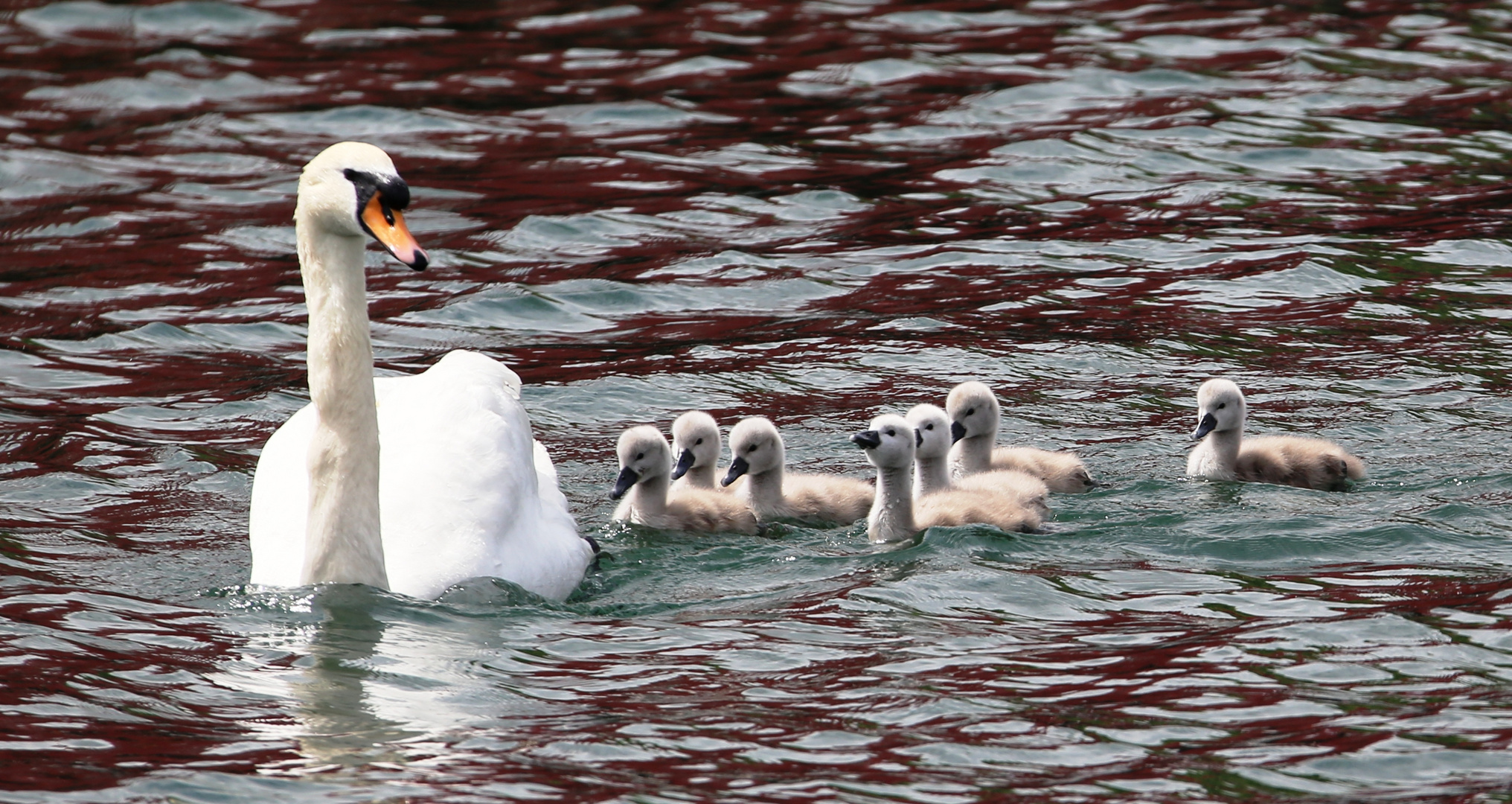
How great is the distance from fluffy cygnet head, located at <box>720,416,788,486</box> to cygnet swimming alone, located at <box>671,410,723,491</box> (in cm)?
25

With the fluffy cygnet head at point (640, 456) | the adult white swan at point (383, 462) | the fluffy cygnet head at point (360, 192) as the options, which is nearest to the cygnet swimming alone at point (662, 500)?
the fluffy cygnet head at point (640, 456)

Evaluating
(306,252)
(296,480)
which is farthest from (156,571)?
(306,252)

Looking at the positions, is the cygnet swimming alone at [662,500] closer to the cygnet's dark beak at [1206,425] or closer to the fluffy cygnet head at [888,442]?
the fluffy cygnet head at [888,442]

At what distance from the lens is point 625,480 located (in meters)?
8.91

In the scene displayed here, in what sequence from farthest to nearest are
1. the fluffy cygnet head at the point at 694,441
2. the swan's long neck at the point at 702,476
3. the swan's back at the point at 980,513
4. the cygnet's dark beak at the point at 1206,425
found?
1. the swan's long neck at the point at 702,476
2. the fluffy cygnet head at the point at 694,441
3. the cygnet's dark beak at the point at 1206,425
4. the swan's back at the point at 980,513

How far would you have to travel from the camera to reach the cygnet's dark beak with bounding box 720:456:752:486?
898 cm

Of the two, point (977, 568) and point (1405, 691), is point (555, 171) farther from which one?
point (1405, 691)

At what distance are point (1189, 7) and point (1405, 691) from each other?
561 inches

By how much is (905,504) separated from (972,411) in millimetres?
912

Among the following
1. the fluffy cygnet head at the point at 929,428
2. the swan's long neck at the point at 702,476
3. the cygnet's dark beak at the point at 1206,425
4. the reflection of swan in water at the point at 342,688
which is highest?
the fluffy cygnet head at the point at 929,428

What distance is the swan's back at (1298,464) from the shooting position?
29.6ft

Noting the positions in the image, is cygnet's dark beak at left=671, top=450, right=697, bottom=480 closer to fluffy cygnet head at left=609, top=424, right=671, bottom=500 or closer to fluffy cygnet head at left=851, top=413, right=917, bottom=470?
fluffy cygnet head at left=609, top=424, right=671, bottom=500

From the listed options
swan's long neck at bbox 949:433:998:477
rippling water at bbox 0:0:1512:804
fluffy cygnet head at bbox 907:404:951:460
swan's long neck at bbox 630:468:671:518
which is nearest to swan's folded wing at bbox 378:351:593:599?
rippling water at bbox 0:0:1512:804

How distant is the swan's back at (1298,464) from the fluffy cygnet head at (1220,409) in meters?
0.13
